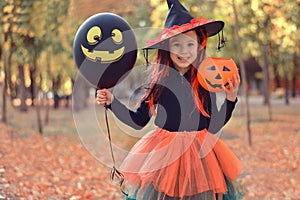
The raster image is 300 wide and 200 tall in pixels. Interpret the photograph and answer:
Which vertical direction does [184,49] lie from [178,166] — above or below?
above

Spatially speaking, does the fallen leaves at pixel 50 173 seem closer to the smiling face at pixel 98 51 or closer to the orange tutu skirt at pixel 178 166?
the orange tutu skirt at pixel 178 166

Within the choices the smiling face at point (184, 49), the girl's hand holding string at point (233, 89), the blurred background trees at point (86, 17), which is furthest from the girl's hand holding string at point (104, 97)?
the blurred background trees at point (86, 17)

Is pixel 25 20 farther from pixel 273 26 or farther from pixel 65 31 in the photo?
pixel 273 26

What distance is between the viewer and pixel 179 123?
337 centimetres

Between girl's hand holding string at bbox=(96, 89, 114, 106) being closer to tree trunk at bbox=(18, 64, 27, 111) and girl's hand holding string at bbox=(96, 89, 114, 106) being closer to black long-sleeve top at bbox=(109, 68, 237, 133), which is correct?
black long-sleeve top at bbox=(109, 68, 237, 133)

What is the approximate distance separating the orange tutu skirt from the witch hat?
0.65 m

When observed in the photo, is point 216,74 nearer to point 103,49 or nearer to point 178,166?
point 178,166

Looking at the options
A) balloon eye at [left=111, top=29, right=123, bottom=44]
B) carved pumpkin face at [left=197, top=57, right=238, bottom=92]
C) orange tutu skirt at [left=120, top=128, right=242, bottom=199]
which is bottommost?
orange tutu skirt at [left=120, top=128, right=242, bottom=199]

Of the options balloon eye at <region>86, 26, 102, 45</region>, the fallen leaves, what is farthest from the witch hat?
the fallen leaves

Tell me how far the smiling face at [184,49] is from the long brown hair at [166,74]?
4cm

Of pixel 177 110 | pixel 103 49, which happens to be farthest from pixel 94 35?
pixel 177 110

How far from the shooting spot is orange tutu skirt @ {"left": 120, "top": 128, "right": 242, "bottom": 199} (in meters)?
3.23

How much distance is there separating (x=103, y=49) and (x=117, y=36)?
5.6 inches

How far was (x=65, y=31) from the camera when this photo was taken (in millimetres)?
17094
